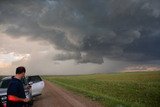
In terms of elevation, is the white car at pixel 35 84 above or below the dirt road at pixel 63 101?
above

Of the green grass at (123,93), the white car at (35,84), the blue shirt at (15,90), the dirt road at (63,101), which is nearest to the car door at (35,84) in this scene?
the white car at (35,84)

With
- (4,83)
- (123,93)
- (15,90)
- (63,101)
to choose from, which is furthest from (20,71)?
(123,93)

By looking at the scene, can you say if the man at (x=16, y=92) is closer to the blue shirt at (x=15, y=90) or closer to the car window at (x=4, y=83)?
the blue shirt at (x=15, y=90)

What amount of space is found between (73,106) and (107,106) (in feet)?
7.45

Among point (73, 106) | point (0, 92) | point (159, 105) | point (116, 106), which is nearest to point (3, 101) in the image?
point (0, 92)

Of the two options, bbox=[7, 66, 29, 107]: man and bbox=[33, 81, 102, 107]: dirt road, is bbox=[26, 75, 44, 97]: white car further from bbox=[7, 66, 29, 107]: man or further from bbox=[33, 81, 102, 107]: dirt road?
bbox=[7, 66, 29, 107]: man

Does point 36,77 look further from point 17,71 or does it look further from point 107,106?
point 17,71

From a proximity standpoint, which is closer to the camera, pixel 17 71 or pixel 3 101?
pixel 17 71

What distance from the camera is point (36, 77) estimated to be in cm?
2608

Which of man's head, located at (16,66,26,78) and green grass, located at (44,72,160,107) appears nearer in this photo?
man's head, located at (16,66,26,78)

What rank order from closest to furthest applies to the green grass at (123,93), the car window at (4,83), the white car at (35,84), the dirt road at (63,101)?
the car window at (4,83), the dirt road at (63,101), the green grass at (123,93), the white car at (35,84)

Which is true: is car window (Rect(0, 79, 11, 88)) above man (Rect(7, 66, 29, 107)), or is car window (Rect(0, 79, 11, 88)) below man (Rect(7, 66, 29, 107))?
above

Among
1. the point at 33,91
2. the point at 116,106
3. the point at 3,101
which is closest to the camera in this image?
the point at 3,101

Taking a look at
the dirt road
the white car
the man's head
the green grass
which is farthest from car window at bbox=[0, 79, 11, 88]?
the man's head
